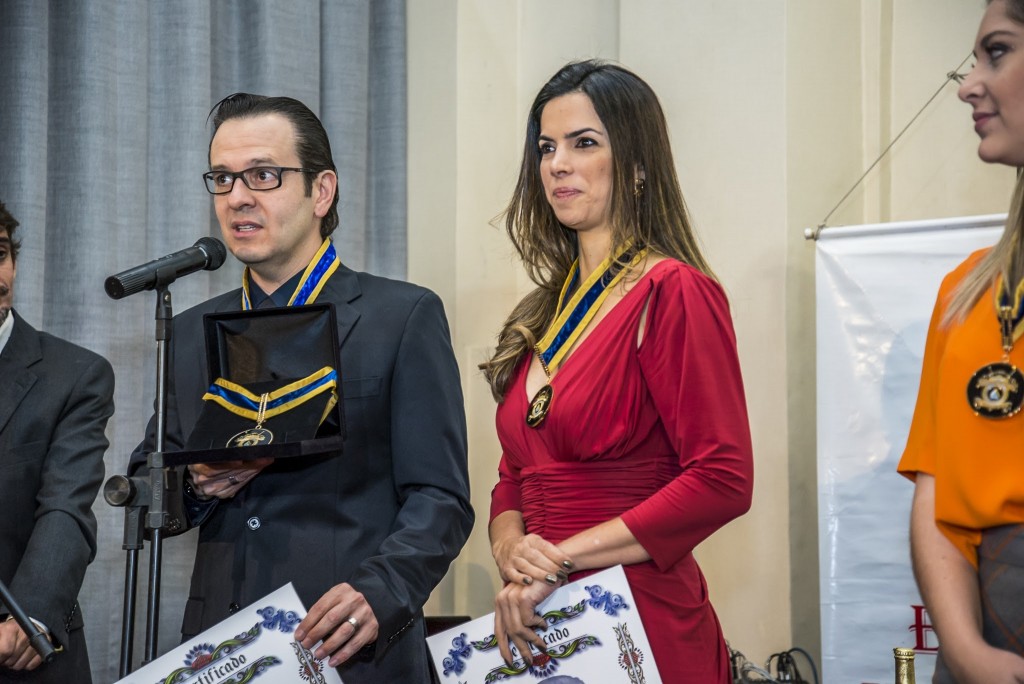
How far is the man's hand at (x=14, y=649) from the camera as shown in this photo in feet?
7.61

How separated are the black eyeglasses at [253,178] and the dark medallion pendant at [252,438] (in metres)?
0.65

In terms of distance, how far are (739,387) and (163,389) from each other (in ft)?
3.31

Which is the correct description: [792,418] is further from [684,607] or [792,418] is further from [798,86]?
[684,607]

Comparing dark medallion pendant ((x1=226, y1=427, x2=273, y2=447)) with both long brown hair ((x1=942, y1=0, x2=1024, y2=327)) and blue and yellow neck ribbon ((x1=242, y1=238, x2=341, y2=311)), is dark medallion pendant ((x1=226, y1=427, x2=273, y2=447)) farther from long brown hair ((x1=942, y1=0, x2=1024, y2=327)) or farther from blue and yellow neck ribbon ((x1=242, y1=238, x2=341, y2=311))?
long brown hair ((x1=942, y1=0, x2=1024, y2=327))

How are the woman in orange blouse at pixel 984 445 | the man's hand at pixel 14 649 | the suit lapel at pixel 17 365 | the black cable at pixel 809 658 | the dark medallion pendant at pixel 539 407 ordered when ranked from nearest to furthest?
the woman in orange blouse at pixel 984 445, the dark medallion pendant at pixel 539 407, the man's hand at pixel 14 649, the suit lapel at pixel 17 365, the black cable at pixel 809 658

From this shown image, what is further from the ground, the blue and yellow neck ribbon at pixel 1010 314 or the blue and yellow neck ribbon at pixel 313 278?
the blue and yellow neck ribbon at pixel 313 278

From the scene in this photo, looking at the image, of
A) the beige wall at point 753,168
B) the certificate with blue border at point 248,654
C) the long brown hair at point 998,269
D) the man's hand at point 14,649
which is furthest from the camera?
the beige wall at point 753,168

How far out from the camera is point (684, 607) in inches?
75.7

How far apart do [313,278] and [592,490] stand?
76 cm

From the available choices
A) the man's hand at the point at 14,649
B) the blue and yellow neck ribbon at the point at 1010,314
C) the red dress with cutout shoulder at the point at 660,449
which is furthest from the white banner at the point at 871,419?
the man's hand at the point at 14,649

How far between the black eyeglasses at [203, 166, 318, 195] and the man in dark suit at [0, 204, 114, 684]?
2.29 ft

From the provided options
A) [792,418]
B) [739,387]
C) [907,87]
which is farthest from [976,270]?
[907,87]

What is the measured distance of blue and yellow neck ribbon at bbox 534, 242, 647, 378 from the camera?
2137mm

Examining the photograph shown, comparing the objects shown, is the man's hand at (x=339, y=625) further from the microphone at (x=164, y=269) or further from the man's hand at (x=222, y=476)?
the microphone at (x=164, y=269)
